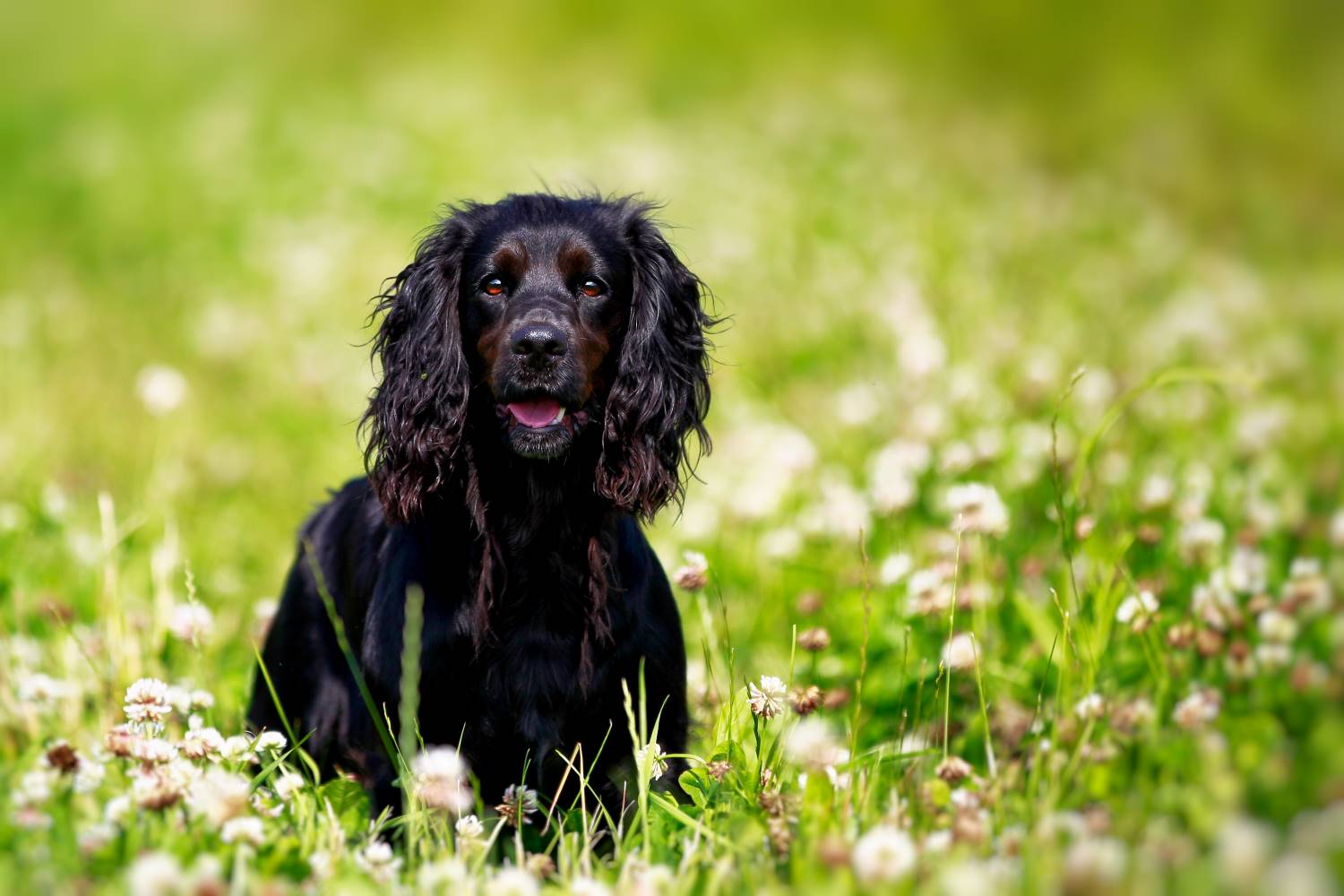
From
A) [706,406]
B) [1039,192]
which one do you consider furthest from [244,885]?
[1039,192]

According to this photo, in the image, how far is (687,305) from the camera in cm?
378

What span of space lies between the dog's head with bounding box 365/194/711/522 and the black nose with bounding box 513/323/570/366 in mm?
23

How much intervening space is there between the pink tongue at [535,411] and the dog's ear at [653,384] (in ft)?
0.62

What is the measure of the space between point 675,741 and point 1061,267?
631 cm

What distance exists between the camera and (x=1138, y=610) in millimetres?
3434

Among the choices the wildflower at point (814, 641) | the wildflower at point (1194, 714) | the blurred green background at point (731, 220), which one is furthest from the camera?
the blurred green background at point (731, 220)

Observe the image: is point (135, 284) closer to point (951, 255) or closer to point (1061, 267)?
point (951, 255)

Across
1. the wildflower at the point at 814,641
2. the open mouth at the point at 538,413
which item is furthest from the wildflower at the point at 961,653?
the open mouth at the point at 538,413

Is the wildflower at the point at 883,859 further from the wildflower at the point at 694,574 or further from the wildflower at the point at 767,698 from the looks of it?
the wildflower at the point at 694,574

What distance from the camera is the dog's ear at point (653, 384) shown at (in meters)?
3.53

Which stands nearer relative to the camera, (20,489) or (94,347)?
(20,489)

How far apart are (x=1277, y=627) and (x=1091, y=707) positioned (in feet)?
2.80

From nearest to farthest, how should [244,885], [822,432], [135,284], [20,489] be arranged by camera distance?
[244,885]
[20,489]
[822,432]
[135,284]

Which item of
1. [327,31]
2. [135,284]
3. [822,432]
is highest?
[327,31]
